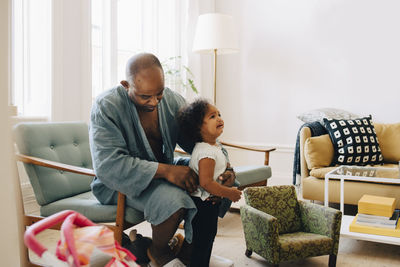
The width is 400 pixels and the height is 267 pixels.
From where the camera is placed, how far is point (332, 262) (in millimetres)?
1942

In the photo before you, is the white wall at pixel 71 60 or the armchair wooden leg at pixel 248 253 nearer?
the armchair wooden leg at pixel 248 253

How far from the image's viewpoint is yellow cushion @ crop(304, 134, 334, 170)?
10.1 feet

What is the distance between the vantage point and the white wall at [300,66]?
149 inches

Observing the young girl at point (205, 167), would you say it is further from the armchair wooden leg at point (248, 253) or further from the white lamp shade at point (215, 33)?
the white lamp shade at point (215, 33)

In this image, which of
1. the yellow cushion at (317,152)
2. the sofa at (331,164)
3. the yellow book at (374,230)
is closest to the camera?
the yellow book at (374,230)

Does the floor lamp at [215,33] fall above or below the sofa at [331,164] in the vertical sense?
above

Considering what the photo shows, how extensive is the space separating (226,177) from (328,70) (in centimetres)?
273

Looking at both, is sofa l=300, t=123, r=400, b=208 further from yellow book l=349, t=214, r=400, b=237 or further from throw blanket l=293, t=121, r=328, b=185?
yellow book l=349, t=214, r=400, b=237

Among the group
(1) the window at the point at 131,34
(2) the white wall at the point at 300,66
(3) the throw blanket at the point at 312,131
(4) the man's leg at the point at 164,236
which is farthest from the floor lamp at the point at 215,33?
(4) the man's leg at the point at 164,236

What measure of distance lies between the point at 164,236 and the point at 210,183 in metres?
0.29

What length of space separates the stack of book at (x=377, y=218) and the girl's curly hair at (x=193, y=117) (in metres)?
1.13

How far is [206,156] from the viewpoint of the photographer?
5.37 feet

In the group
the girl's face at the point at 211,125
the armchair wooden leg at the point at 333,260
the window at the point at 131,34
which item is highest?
the window at the point at 131,34

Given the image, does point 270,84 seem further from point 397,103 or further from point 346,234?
point 346,234
